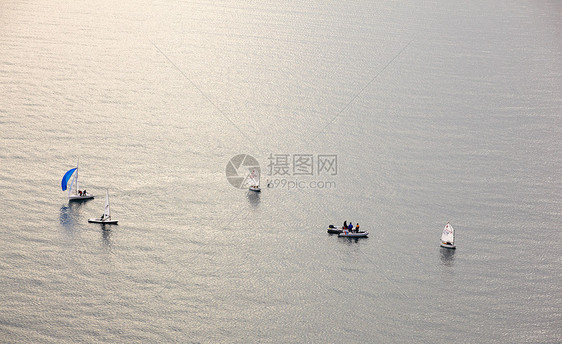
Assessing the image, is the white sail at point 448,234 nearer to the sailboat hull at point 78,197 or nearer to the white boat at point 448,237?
the white boat at point 448,237

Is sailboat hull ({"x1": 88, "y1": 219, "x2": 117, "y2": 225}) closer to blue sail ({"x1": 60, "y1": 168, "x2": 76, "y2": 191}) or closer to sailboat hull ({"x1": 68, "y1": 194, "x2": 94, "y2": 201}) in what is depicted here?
sailboat hull ({"x1": 68, "y1": 194, "x2": 94, "y2": 201})

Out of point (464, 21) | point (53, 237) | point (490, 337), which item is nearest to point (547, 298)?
point (490, 337)

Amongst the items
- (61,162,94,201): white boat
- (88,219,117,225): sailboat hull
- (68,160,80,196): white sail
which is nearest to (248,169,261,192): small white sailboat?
(88,219,117,225): sailboat hull

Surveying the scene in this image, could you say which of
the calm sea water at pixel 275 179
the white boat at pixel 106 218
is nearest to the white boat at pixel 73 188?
the calm sea water at pixel 275 179

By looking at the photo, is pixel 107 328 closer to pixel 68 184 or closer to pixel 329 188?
pixel 68 184

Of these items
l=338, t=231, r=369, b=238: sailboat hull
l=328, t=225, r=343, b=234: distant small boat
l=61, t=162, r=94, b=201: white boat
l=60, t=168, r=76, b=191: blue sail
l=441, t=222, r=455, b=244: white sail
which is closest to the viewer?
l=441, t=222, r=455, b=244: white sail
